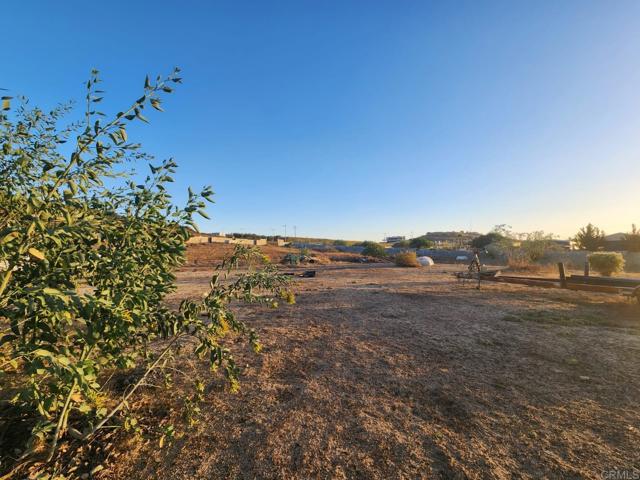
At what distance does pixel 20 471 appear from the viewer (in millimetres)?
2195

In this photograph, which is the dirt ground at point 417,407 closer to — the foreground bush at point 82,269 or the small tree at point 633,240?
the foreground bush at point 82,269

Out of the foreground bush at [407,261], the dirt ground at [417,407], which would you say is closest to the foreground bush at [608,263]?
the foreground bush at [407,261]

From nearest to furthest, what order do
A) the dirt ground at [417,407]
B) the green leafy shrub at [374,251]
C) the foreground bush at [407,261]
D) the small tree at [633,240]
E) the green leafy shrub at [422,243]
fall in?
the dirt ground at [417,407] < the foreground bush at [407,261] < the small tree at [633,240] < the green leafy shrub at [374,251] < the green leafy shrub at [422,243]

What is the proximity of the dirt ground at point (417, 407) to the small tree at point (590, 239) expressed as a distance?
150ft

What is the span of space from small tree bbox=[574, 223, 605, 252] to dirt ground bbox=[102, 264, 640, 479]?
45579 millimetres

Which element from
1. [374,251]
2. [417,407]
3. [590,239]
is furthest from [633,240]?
[417,407]

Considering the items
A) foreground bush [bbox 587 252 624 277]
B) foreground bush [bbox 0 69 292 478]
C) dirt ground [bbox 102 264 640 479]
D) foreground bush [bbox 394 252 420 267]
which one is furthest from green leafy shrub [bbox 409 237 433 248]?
foreground bush [bbox 0 69 292 478]

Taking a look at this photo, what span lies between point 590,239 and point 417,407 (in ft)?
172

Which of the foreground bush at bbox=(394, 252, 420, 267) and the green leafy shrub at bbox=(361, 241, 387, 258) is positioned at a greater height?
the green leafy shrub at bbox=(361, 241, 387, 258)

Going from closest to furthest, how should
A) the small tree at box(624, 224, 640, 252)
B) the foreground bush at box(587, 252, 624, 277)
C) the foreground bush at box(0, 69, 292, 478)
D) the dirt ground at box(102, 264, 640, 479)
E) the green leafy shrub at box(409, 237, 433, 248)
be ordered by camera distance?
the foreground bush at box(0, 69, 292, 478), the dirt ground at box(102, 264, 640, 479), the foreground bush at box(587, 252, 624, 277), the small tree at box(624, 224, 640, 252), the green leafy shrub at box(409, 237, 433, 248)

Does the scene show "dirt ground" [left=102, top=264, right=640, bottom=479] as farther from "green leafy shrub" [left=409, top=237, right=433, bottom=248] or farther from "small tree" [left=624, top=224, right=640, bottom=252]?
"green leafy shrub" [left=409, top=237, right=433, bottom=248]

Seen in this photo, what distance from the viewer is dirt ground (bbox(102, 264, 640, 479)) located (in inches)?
94.7

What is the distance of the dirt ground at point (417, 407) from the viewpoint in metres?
2.41

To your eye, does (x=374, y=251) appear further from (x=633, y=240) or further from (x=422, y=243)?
(x=633, y=240)
